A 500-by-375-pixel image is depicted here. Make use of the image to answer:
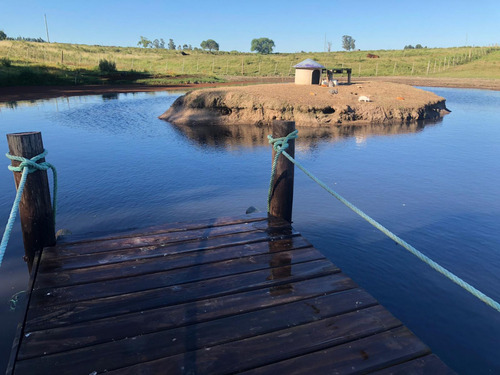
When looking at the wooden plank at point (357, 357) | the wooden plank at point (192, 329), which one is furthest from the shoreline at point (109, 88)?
the wooden plank at point (357, 357)

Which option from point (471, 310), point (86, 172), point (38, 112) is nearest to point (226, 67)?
point (38, 112)

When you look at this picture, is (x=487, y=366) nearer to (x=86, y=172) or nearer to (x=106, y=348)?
(x=106, y=348)

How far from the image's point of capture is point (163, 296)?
296 cm

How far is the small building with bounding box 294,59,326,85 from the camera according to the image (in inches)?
897

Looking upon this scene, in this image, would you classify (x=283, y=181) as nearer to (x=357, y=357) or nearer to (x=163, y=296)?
(x=163, y=296)

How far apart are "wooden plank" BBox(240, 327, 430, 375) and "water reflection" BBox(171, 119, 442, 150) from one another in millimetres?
10516

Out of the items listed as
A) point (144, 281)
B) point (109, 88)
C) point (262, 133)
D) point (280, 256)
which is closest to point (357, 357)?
point (280, 256)

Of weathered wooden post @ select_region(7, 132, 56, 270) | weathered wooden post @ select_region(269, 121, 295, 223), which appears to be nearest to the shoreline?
weathered wooden post @ select_region(7, 132, 56, 270)

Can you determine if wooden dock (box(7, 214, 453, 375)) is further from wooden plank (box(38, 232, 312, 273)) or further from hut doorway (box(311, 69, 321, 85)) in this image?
hut doorway (box(311, 69, 321, 85))

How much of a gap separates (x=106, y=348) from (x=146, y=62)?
61.9 m

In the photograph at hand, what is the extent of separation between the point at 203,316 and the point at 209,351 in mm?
366

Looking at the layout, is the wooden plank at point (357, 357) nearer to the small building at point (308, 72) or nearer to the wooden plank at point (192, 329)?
the wooden plank at point (192, 329)

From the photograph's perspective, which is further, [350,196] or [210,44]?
[210,44]

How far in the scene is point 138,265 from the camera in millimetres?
3451
